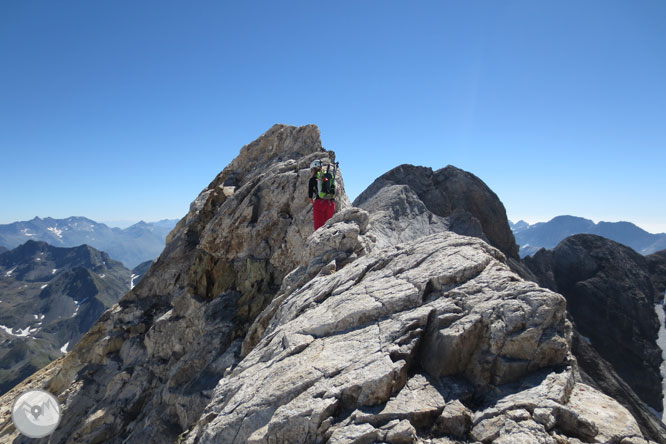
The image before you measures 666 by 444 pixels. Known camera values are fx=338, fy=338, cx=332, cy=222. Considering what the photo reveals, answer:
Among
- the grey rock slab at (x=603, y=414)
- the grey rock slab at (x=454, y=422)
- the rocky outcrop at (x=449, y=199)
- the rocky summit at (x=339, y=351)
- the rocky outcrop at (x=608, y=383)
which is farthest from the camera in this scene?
the rocky outcrop at (x=449, y=199)

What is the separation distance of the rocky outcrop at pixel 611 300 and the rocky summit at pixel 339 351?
49.9m

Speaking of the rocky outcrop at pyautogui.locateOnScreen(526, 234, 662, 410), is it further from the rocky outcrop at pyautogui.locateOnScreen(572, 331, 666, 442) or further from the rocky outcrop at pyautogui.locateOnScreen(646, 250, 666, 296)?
the rocky outcrop at pyautogui.locateOnScreen(572, 331, 666, 442)

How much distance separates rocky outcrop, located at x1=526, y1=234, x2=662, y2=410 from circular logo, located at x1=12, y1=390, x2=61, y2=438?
2619 inches

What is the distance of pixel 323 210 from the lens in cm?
2567

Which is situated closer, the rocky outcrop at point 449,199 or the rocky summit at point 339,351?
the rocky summit at point 339,351

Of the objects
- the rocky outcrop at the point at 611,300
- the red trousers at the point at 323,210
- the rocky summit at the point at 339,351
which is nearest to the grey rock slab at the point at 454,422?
the rocky summit at the point at 339,351

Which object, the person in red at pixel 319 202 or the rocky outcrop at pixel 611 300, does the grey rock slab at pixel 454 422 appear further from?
the rocky outcrop at pixel 611 300

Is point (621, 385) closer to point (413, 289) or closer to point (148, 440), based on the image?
point (413, 289)

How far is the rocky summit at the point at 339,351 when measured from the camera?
30.3ft

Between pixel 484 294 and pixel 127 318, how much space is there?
3894cm

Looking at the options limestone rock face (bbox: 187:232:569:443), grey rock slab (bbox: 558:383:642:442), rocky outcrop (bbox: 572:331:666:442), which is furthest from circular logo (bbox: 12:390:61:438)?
rocky outcrop (bbox: 572:331:666:442)

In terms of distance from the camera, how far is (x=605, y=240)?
73.1 metres

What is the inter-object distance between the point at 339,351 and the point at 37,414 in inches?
1441

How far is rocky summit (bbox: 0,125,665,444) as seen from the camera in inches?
364
